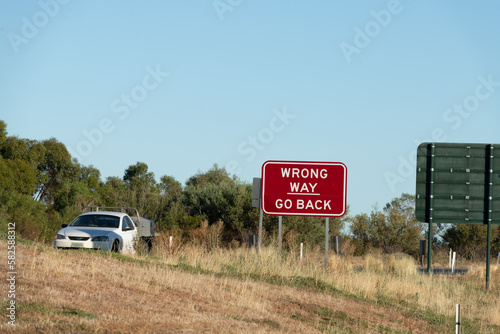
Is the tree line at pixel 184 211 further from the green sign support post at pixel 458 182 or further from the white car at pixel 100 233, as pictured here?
the green sign support post at pixel 458 182

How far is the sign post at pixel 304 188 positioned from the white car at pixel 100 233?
4.54m

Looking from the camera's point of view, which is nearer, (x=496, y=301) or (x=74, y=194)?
(x=496, y=301)

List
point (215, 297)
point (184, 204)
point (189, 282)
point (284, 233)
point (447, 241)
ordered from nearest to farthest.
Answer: point (215, 297)
point (189, 282)
point (284, 233)
point (184, 204)
point (447, 241)

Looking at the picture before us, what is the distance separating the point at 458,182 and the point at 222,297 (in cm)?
1121

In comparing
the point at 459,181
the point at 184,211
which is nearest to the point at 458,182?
the point at 459,181

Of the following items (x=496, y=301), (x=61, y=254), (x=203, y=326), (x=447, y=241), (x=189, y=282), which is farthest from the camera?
(x=447, y=241)

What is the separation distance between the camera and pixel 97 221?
20156mm

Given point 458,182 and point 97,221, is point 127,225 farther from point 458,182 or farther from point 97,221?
point 458,182

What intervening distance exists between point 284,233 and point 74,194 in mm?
23297

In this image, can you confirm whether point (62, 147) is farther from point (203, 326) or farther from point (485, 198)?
point (203, 326)

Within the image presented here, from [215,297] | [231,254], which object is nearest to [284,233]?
[231,254]

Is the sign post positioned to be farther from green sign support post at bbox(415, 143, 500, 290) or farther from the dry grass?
green sign support post at bbox(415, 143, 500, 290)

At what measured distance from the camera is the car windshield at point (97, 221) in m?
20.0

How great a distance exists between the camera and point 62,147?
184 feet
